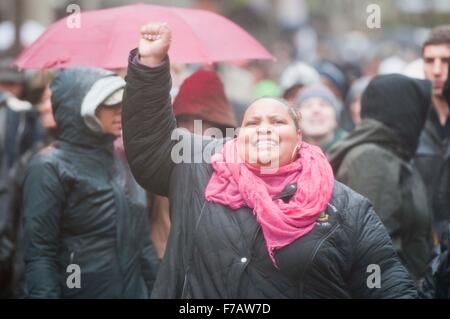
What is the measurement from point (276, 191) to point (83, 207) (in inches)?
63.6

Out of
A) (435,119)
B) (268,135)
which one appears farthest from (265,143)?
(435,119)

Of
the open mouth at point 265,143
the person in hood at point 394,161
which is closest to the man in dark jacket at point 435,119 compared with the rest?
the person in hood at point 394,161

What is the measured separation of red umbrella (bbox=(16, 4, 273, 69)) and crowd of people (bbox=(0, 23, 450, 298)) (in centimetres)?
16

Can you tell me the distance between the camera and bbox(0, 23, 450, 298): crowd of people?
4.57 m

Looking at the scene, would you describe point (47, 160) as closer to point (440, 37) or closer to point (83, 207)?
point (83, 207)

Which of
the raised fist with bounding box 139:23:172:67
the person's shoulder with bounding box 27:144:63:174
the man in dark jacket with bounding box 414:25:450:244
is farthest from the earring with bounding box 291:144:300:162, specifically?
the man in dark jacket with bounding box 414:25:450:244

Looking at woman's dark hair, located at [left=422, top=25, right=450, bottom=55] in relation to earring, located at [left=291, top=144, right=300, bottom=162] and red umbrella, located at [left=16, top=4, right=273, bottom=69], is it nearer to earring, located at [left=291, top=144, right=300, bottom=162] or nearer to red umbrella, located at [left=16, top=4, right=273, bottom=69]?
red umbrella, located at [left=16, top=4, right=273, bottom=69]

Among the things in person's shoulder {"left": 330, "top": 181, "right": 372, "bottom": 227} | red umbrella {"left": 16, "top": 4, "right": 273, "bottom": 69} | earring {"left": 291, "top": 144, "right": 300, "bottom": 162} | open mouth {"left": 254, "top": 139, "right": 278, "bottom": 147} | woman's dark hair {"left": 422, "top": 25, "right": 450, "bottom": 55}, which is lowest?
person's shoulder {"left": 330, "top": 181, "right": 372, "bottom": 227}

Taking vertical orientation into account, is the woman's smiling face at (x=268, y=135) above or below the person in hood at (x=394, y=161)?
above

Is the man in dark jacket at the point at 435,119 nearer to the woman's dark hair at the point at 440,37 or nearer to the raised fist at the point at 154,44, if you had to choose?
the woman's dark hair at the point at 440,37

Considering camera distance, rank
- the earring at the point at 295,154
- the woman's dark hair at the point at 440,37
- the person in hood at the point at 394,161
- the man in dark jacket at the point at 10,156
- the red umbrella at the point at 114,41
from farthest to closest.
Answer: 1. the man in dark jacket at the point at 10,156
2. the woman's dark hair at the point at 440,37
3. the person in hood at the point at 394,161
4. the red umbrella at the point at 114,41
5. the earring at the point at 295,154

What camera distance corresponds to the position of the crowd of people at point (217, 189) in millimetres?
4566
